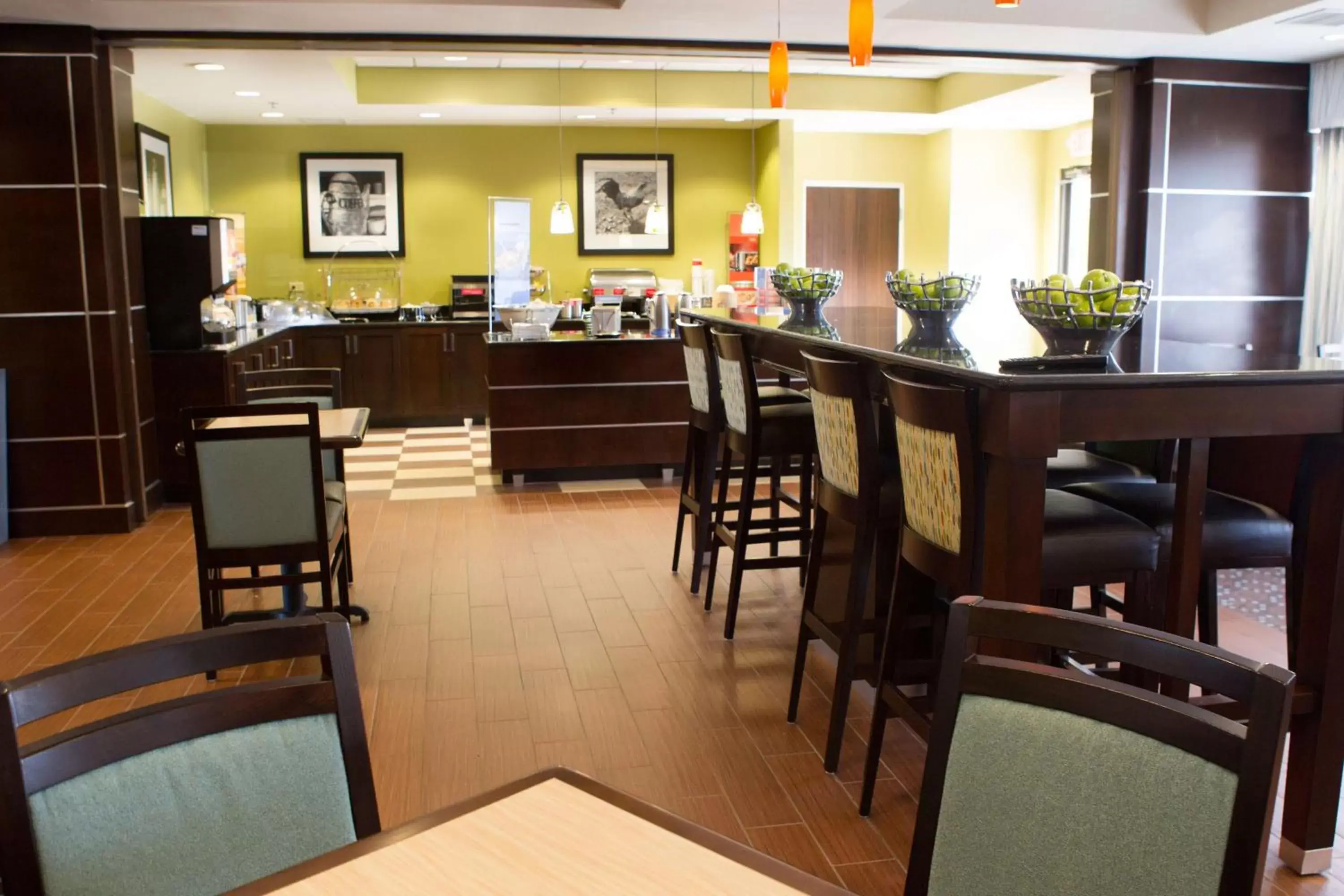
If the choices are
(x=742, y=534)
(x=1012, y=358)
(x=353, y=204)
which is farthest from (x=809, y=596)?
(x=353, y=204)

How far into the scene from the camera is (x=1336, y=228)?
707 centimetres

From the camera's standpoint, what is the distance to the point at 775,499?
15.5 ft

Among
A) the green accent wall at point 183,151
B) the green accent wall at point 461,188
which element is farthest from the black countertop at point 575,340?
the green accent wall at point 461,188

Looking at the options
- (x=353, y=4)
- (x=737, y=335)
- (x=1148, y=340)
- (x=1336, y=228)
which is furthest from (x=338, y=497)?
(x=1336, y=228)

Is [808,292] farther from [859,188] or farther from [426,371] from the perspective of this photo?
[859,188]

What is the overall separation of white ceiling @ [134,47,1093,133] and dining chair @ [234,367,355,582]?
2184mm

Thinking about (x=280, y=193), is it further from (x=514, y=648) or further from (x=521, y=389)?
(x=514, y=648)

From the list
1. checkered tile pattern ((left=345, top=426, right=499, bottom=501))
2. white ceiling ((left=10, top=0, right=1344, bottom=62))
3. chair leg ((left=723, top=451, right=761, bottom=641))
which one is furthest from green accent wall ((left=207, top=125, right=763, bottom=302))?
chair leg ((left=723, top=451, right=761, bottom=641))

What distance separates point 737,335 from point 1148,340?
52.9 inches

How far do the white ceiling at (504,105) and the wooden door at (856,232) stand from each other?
706mm

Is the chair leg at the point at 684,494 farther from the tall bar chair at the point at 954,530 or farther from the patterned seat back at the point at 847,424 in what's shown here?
the tall bar chair at the point at 954,530

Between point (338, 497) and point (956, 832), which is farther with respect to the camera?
→ point (338, 497)

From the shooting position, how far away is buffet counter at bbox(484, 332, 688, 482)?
7.09 meters

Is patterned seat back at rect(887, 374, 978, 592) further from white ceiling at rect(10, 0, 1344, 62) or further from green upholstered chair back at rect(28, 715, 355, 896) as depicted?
white ceiling at rect(10, 0, 1344, 62)
